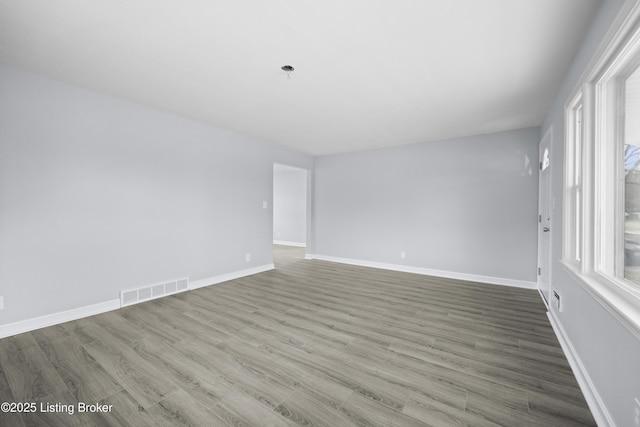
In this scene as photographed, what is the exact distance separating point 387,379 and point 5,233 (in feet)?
11.8

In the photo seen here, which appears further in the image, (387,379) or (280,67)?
(280,67)

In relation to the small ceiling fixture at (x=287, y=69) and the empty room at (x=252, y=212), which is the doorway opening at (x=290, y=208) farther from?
the small ceiling fixture at (x=287, y=69)

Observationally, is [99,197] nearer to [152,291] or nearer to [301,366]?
[152,291]

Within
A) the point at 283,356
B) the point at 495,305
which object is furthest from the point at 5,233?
the point at 495,305

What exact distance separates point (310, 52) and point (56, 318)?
12.0 ft

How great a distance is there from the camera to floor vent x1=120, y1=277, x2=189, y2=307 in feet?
10.6

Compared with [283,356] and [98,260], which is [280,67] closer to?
[283,356]

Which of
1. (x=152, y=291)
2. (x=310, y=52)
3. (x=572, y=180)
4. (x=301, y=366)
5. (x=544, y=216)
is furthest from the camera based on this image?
(x=544, y=216)

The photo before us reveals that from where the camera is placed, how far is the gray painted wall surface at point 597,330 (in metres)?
1.20

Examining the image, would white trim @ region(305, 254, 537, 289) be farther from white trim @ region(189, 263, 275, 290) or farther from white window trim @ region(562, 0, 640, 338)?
white window trim @ region(562, 0, 640, 338)

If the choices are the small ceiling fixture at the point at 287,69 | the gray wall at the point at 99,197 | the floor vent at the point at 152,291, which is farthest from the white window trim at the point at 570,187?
the floor vent at the point at 152,291

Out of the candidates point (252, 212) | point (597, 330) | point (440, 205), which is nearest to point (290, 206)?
point (252, 212)

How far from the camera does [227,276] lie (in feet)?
14.6

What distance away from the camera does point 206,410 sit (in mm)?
1572
